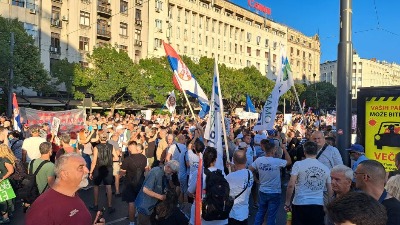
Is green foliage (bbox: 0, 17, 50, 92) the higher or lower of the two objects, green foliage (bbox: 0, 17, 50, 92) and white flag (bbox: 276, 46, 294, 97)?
the higher

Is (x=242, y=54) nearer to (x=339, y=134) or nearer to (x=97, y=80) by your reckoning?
(x=97, y=80)

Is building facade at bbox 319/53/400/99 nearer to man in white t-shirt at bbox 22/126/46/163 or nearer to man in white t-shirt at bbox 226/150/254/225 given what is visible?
man in white t-shirt at bbox 22/126/46/163

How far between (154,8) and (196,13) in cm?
1014

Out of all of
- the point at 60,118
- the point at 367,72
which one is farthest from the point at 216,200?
the point at 367,72

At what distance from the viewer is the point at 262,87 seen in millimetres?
62906

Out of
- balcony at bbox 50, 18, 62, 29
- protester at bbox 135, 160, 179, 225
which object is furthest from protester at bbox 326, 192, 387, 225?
balcony at bbox 50, 18, 62, 29

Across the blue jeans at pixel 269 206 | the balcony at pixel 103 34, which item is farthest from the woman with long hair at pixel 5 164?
the balcony at pixel 103 34

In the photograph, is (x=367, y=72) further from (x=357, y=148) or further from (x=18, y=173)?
(x=18, y=173)

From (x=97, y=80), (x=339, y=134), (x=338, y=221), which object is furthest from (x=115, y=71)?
(x=338, y=221)

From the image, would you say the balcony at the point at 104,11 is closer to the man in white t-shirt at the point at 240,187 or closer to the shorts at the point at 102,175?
the shorts at the point at 102,175

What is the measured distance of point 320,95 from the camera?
253 feet

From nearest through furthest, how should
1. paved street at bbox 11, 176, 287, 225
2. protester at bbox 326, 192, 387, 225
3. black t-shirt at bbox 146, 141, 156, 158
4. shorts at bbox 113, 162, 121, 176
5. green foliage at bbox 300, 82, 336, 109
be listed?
protester at bbox 326, 192, 387, 225 → paved street at bbox 11, 176, 287, 225 → shorts at bbox 113, 162, 121, 176 → black t-shirt at bbox 146, 141, 156, 158 → green foliage at bbox 300, 82, 336, 109

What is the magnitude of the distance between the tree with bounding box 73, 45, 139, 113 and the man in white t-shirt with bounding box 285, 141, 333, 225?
3453 cm

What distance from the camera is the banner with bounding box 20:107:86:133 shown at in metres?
16.5
